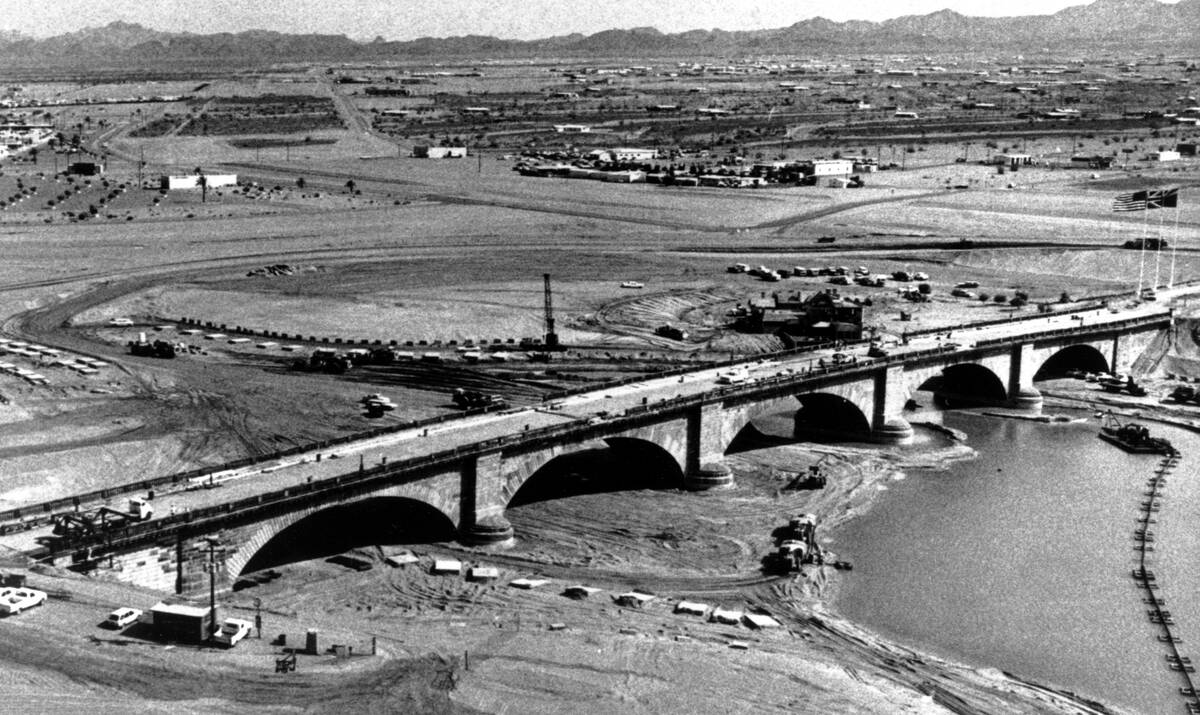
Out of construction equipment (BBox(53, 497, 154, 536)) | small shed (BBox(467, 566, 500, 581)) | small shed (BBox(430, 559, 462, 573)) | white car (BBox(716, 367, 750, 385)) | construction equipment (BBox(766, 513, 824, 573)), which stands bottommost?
construction equipment (BBox(766, 513, 824, 573))

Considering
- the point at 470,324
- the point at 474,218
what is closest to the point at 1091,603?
the point at 470,324

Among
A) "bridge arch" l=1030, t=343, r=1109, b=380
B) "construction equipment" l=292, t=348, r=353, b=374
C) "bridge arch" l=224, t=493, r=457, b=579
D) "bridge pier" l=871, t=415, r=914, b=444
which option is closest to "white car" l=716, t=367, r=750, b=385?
"bridge pier" l=871, t=415, r=914, b=444

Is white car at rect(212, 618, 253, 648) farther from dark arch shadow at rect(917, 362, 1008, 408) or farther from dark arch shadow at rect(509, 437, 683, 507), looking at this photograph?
dark arch shadow at rect(917, 362, 1008, 408)

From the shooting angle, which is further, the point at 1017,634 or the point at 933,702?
the point at 1017,634

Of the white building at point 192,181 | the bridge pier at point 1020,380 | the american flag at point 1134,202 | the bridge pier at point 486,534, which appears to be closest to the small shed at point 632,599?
the bridge pier at point 486,534

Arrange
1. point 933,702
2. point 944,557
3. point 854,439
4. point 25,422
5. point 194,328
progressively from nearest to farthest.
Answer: point 933,702, point 944,557, point 25,422, point 854,439, point 194,328

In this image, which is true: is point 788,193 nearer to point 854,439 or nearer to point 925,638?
point 854,439

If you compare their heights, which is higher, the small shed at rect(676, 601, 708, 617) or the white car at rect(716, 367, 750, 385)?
the white car at rect(716, 367, 750, 385)
